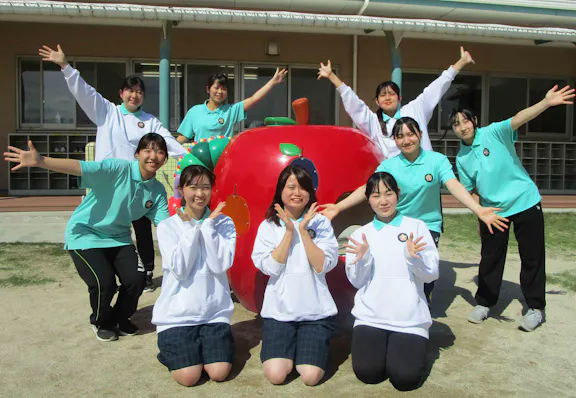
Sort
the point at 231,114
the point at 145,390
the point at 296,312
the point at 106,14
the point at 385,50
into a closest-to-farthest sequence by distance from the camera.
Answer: the point at 145,390 < the point at 296,312 < the point at 231,114 < the point at 106,14 < the point at 385,50

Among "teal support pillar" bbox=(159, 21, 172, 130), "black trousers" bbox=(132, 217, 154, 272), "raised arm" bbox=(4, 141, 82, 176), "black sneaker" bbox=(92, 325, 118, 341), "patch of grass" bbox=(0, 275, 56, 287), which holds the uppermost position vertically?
"teal support pillar" bbox=(159, 21, 172, 130)

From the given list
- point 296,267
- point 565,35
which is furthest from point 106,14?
point 565,35

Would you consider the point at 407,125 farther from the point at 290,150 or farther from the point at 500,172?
the point at 500,172

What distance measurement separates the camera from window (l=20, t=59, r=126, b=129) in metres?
10.5

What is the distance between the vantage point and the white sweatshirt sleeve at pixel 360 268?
2834 millimetres

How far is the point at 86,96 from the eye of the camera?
3863 mm

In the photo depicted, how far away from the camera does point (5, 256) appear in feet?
19.1

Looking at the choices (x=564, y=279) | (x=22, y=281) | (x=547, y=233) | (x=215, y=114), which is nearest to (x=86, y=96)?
(x=215, y=114)

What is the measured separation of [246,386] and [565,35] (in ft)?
32.6

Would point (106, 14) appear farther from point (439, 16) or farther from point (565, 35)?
point (565, 35)

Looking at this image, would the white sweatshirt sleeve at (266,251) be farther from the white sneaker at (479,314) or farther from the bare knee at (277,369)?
the white sneaker at (479,314)

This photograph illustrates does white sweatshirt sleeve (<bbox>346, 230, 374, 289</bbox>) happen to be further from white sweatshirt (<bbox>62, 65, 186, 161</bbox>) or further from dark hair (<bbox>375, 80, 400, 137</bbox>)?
white sweatshirt (<bbox>62, 65, 186, 161</bbox>)

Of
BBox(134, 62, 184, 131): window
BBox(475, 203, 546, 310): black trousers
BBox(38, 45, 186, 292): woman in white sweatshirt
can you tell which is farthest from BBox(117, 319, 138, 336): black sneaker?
BBox(134, 62, 184, 131): window

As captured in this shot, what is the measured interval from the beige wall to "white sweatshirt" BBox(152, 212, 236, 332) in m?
8.44
